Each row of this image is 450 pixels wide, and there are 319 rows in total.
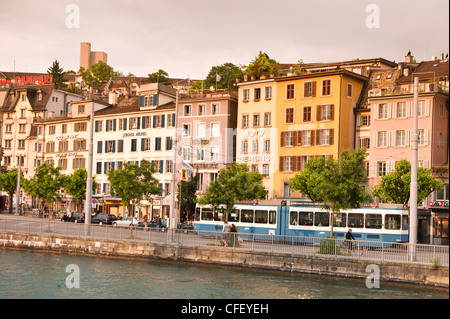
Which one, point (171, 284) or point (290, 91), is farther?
point (290, 91)

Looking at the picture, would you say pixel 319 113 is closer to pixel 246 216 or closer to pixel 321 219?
pixel 246 216

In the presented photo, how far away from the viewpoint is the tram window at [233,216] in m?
51.1

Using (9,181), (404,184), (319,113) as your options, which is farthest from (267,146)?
(9,181)

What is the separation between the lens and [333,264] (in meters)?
32.9

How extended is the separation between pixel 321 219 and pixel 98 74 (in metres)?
108

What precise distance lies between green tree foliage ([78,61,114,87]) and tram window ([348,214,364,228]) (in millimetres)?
105223

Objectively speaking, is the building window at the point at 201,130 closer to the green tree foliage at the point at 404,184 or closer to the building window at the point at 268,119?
the building window at the point at 268,119

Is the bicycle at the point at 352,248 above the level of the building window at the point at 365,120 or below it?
below

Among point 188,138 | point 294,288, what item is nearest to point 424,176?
point 294,288

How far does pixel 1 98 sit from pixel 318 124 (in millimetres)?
61915

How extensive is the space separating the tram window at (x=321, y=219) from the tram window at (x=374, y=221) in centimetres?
293

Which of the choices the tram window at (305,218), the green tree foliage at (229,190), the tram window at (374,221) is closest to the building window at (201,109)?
the green tree foliage at (229,190)

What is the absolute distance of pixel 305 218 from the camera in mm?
47250

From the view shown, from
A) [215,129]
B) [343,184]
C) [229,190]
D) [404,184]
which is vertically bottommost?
[229,190]
